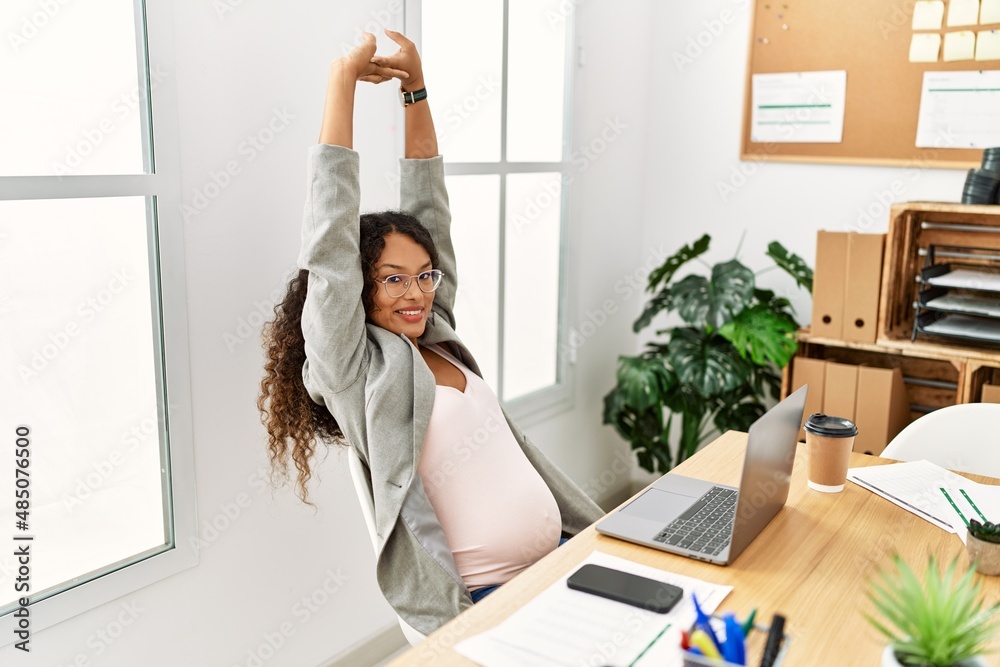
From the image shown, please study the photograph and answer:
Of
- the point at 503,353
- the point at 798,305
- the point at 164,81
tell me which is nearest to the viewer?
the point at 164,81

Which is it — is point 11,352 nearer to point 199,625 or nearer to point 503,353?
point 199,625

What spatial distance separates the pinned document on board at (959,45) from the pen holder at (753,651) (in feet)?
7.88

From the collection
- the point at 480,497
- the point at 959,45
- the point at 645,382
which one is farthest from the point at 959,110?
the point at 480,497

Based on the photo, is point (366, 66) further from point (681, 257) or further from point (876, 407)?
point (876, 407)

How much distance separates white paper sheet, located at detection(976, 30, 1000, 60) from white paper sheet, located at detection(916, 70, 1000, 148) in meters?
Answer: 0.05

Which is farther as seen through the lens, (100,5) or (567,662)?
(100,5)

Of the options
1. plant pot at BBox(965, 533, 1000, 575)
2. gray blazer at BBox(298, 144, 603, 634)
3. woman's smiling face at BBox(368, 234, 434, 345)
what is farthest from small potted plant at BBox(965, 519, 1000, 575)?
woman's smiling face at BBox(368, 234, 434, 345)

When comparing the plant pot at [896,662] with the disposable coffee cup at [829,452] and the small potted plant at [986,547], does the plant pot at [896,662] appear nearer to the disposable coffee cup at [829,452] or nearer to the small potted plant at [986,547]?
the small potted plant at [986,547]

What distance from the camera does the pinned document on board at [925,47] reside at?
2.87 meters

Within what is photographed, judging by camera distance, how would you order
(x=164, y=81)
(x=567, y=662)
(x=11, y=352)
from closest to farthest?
(x=567, y=662), (x=11, y=352), (x=164, y=81)

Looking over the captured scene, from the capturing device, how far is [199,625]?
1901mm

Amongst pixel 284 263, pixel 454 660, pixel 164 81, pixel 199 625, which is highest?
pixel 164 81

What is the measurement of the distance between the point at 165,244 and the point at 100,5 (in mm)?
456

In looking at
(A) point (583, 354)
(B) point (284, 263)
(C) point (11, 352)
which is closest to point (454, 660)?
(C) point (11, 352)
